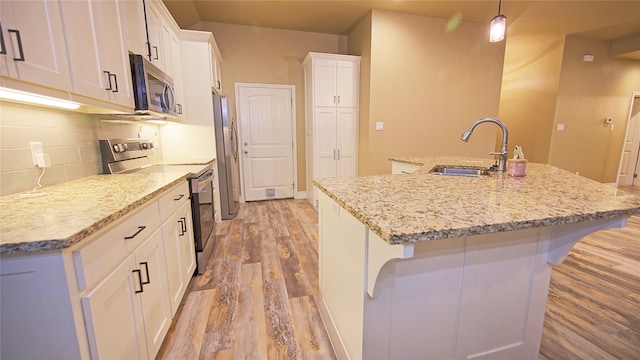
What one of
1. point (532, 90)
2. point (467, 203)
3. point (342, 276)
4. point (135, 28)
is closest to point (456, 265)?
point (467, 203)

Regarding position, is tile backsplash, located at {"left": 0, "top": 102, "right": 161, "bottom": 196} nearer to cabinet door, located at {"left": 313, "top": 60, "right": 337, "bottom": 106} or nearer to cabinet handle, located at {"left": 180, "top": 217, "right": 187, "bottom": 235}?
cabinet handle, located at {"left": 180, "top": 217, "right": 187, "bottom": 235}

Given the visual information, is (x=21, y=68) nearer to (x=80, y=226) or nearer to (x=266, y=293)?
(x=80, y=226)

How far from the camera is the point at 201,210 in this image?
2.23 metres

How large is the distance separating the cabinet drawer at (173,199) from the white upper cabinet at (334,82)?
262cm

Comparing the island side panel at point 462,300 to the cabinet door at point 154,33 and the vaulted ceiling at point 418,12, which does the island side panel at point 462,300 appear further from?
the vaulted ceiling at point 418,12

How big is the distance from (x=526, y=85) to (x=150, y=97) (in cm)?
646

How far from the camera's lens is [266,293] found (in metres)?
2.00

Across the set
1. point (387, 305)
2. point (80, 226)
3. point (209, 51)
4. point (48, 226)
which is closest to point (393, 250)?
point (387, 305)

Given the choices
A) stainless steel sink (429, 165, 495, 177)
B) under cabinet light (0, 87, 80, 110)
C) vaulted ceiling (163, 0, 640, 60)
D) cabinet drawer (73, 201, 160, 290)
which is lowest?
cabinet drawer (73, 201, 160, 290)

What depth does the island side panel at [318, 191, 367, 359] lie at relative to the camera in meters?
1.09

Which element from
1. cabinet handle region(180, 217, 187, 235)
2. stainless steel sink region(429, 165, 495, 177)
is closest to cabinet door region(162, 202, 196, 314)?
cabinet handle region(180, 217, 187, 235)

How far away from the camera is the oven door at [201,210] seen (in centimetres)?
214

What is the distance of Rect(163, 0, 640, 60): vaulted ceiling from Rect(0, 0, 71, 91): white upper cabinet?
2766 millimetres

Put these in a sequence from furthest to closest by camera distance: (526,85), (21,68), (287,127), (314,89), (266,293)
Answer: (526,85), (287,127), (314,89), (266,293), (21,68)
